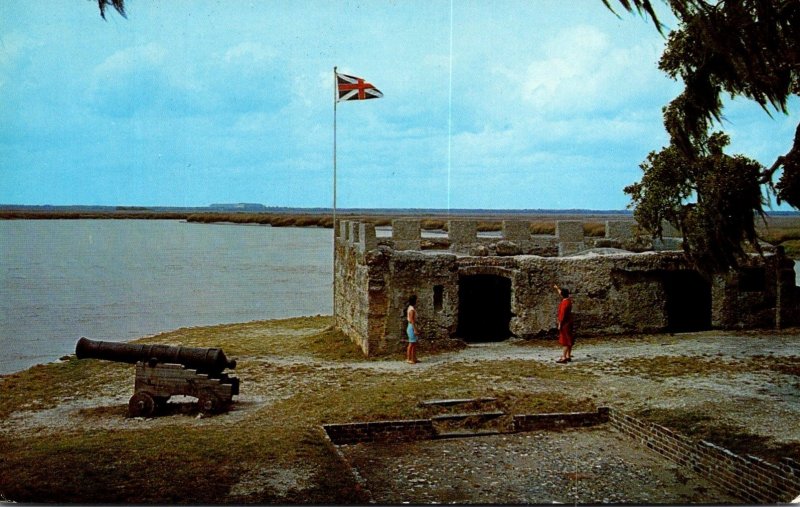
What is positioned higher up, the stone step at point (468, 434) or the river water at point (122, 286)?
the river water at point (122, 286)

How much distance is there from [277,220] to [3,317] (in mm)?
37009

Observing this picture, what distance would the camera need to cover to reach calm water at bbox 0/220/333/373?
49.8ft

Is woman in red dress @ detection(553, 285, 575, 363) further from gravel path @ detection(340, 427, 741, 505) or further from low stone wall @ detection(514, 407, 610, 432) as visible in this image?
gravel path @ detection(340, 427, 741, 505)

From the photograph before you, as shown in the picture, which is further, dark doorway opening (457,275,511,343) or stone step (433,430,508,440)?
dark doorway opening (457,275,511,343)

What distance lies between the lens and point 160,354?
10758 mm

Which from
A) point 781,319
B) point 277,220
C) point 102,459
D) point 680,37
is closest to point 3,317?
point 102,459

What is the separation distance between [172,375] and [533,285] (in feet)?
23.7

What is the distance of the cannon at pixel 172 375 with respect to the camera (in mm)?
10633

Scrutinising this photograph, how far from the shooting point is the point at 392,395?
1126 centimetres

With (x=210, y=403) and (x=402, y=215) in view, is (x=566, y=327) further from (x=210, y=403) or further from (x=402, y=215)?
(x=402, y=215)

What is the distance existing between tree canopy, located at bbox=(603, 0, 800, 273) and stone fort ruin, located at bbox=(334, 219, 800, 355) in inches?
164

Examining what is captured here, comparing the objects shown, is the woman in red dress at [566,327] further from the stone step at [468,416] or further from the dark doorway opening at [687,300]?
the dark doorway opening at [687,300]

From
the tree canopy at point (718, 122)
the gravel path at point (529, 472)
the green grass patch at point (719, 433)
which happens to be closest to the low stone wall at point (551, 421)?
the gravel path at point (529, 472)

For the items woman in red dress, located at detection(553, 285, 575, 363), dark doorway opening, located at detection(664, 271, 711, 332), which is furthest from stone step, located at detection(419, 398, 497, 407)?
dark doorway opening, located at detection(664, 271, 711, 332)
